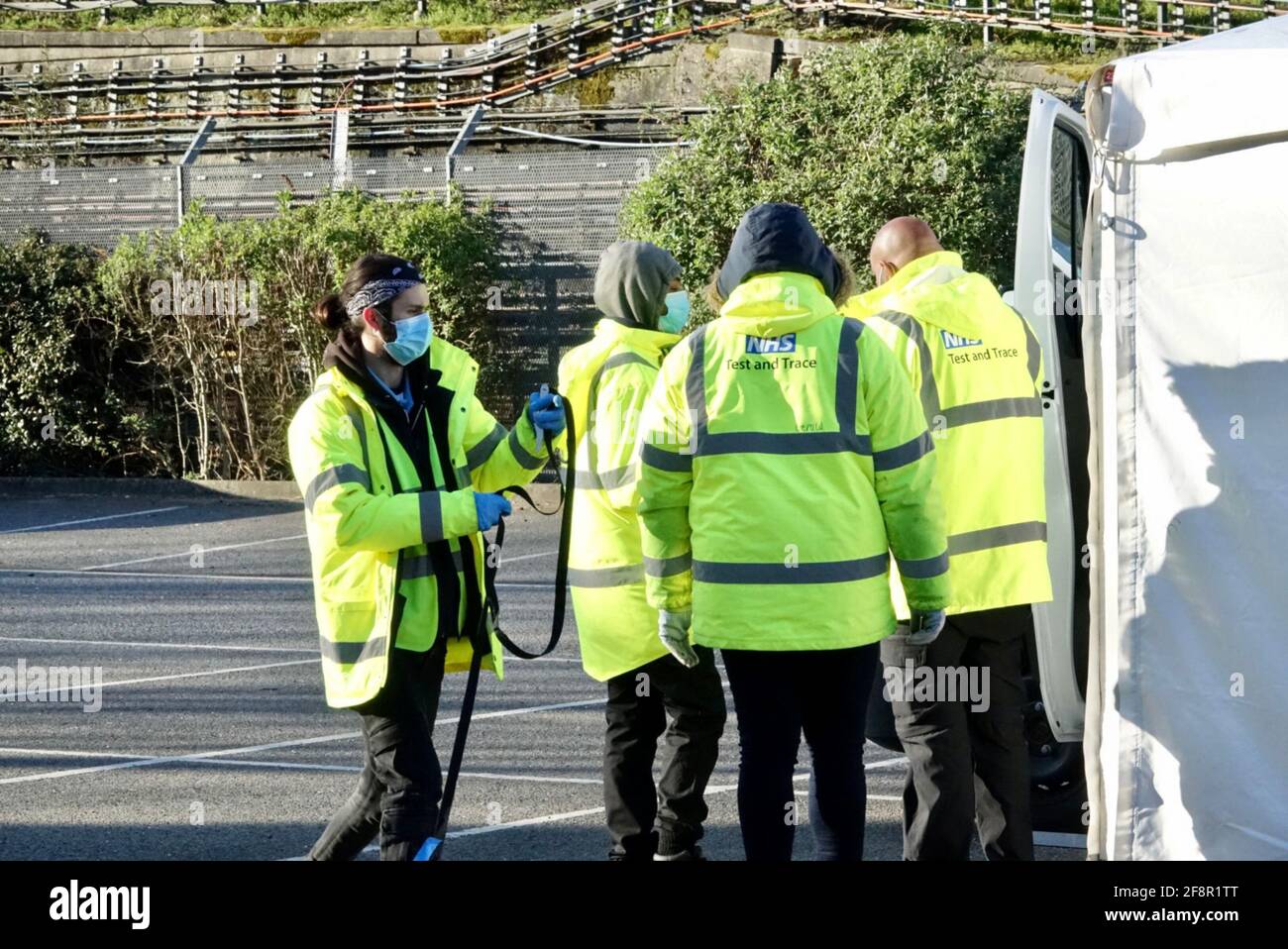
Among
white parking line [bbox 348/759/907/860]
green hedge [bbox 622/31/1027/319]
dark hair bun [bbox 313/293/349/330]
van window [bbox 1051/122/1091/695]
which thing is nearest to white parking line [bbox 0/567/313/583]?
green hedge [bbox 622/31/1027/319]

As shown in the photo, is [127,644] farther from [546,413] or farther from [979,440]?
[979,440]

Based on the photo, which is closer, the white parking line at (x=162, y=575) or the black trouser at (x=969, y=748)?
the black trouser at (x=969, y=748)

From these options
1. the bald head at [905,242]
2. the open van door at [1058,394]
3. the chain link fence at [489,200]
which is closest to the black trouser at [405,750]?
the bald head at [905,242]

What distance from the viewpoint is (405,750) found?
4.48 m

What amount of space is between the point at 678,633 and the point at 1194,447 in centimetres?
146

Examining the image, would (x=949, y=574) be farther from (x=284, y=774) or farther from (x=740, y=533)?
(x=284, y=774)

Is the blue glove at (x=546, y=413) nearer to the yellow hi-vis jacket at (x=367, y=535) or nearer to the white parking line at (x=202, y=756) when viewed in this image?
the yellow hi-vis jacket at (x=367, y=535)

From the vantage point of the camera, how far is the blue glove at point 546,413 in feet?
15.7

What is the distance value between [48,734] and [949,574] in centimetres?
471

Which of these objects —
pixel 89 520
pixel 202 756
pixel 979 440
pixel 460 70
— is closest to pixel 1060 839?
pixel 979 440

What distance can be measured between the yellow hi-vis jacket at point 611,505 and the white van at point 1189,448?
1.39 meters

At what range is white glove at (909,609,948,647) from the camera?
441 centimetres

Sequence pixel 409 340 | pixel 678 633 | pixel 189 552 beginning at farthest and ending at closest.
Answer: pixel 189 552 → pixel 409 340 → pixel 678 633

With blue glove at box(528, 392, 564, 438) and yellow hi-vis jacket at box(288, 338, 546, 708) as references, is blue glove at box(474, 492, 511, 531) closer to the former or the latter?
yellow hi-vis jacket at box(288, 338, 546, 708)
